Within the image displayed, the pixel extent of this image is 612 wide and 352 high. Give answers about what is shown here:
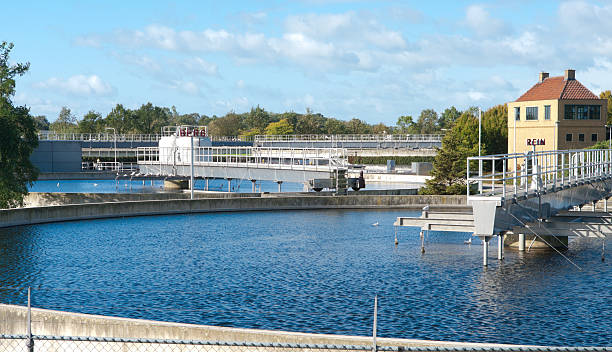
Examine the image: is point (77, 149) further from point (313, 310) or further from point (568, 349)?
point (568, 349)

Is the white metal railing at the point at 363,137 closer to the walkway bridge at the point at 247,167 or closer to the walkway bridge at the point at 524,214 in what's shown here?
the walkway bridge at the point at 247,167

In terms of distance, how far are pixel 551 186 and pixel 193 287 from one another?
50.0 ft

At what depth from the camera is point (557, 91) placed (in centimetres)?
7469

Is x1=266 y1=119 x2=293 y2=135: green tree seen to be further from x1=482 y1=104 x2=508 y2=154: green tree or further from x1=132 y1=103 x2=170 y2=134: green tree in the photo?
x1=482 y1=104 x2=508 y2=154: green tree

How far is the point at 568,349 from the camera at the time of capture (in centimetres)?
870

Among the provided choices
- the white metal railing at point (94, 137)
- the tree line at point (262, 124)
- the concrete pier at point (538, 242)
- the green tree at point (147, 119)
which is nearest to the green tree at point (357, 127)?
the tree line at point (262, 124)

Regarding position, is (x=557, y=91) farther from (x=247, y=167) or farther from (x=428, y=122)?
(x=428, y=122)

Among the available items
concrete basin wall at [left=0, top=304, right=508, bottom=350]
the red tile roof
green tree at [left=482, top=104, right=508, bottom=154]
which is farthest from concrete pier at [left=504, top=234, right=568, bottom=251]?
green tree at [left=482, top=104, right=508, bottom=154]

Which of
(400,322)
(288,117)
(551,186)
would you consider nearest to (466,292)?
(400,322)

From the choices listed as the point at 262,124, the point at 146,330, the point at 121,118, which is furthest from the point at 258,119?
the point at 146,330

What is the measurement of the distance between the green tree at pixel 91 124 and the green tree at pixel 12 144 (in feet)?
344

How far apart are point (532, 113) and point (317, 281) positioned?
6102 cm

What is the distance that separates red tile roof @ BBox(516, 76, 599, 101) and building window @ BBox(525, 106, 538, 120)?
1.13 m

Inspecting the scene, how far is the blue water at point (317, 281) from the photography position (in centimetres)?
1656
